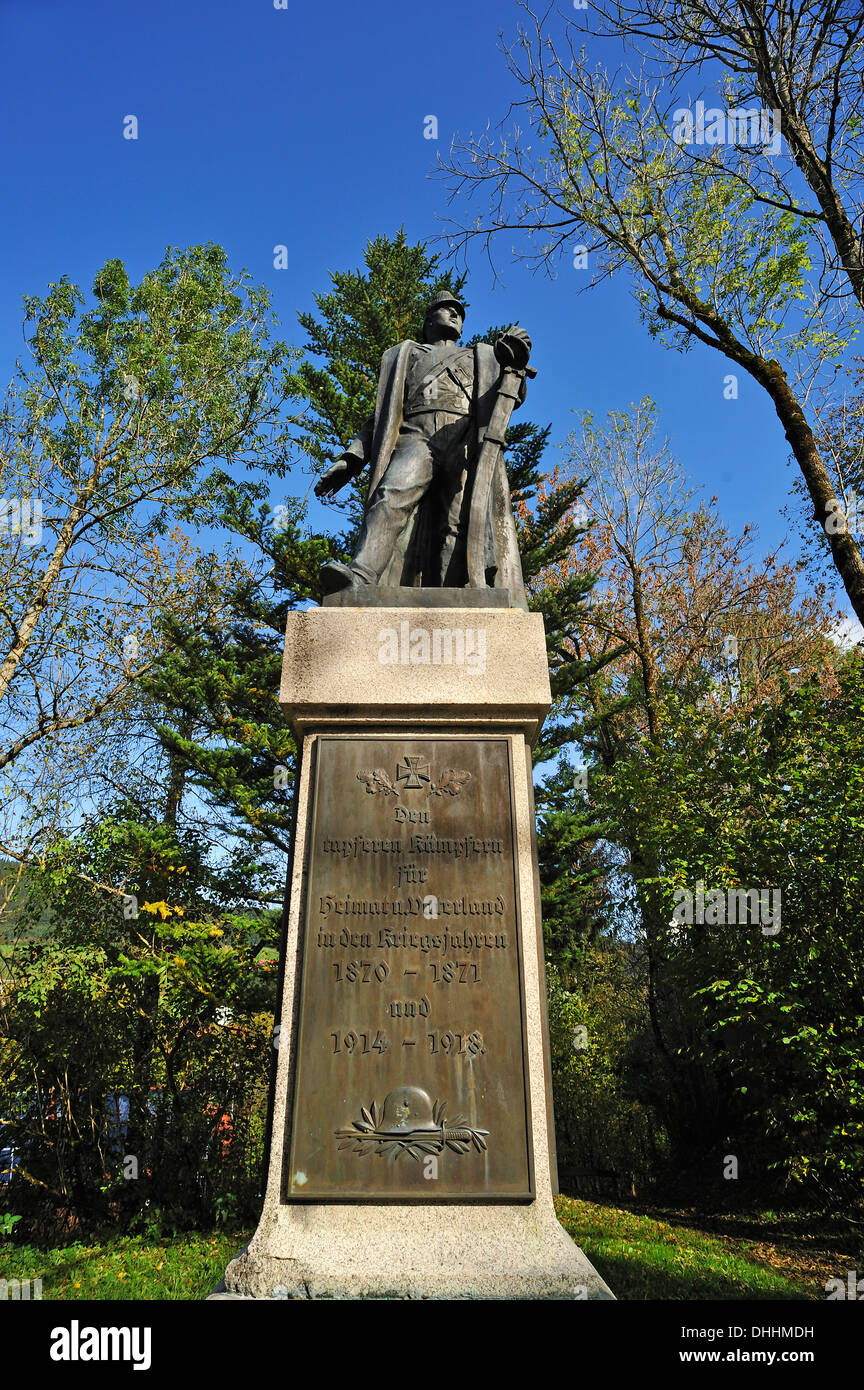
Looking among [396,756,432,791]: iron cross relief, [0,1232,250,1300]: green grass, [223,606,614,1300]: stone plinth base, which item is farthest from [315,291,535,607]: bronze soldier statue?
[0,1232,250,1300]: green grass

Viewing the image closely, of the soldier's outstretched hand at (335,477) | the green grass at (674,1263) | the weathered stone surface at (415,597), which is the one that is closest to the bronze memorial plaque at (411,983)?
the weathered stone surface at (415,597)

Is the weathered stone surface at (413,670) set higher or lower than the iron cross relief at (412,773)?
higher

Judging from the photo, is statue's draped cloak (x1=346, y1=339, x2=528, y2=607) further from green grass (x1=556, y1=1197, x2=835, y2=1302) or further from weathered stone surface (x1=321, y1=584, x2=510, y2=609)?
green grass (x1=556, y1=1197, x2=835, y2=1302)

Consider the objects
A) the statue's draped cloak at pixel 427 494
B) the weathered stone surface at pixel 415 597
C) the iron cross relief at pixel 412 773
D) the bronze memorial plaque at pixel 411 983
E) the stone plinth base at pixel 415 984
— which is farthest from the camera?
the statue's draped cloak at pixel 427 494

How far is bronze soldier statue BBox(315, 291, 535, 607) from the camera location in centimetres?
450

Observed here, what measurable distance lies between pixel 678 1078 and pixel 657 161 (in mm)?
13568

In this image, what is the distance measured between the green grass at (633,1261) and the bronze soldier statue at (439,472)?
446 cm

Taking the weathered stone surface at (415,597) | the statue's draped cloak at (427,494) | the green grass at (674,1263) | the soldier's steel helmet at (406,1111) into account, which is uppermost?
the statue's draped cloak at (427,494)

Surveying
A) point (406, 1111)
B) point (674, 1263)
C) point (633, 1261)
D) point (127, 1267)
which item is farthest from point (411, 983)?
point (674, 1263)

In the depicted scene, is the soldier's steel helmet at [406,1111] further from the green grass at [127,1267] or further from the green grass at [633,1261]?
the green grass at [127,1267]

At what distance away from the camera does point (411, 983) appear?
338cm

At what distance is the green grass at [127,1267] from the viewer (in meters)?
5.95

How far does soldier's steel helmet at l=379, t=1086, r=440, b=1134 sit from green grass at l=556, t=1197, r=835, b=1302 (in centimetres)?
283
